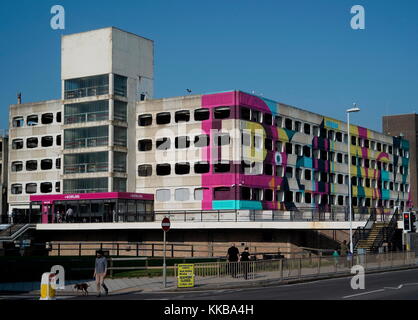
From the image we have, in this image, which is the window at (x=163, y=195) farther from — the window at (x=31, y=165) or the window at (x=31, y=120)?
the window at (x=31, y=120)

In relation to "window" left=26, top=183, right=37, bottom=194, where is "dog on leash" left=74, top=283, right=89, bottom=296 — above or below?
below

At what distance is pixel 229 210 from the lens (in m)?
64.1

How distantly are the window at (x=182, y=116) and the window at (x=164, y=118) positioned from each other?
97 centimetres

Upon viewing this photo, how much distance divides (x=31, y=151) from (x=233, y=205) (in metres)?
27.4

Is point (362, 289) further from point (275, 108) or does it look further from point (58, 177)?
point (58, 177)

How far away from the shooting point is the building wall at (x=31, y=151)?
75.8 m

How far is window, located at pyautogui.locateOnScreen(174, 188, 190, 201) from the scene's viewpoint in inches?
2660

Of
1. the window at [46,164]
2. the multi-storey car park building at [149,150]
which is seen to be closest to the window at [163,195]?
the multi-storey car park building at [149,150]

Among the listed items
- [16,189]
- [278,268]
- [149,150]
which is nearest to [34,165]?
[16,189]

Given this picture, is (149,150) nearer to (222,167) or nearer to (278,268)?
(222,167)

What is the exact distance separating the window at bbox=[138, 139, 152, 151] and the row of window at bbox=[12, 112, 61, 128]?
36.1 ft

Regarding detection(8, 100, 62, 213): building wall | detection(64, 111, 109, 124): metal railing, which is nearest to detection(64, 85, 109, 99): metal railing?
detection(64, 111, 109, 124): metal railing

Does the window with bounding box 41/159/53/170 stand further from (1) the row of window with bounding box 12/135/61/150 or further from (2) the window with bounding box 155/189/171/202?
(2) the window with bounding box 155/189/171/202
